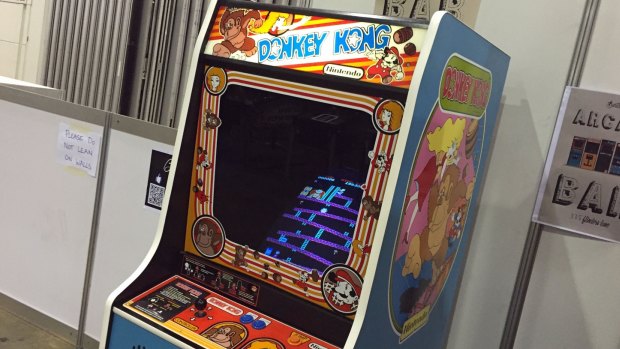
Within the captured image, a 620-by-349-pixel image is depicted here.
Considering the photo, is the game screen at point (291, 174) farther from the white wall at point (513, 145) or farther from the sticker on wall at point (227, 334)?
the white wall at point (513, 145)

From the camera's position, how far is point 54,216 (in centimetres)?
264

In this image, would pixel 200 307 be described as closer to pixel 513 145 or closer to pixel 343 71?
pixel 343 71

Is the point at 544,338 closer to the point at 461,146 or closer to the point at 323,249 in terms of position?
the point at 461,146

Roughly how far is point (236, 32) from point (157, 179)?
101cm

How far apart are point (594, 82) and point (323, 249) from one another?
3.59 feet

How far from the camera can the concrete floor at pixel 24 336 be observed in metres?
2.64

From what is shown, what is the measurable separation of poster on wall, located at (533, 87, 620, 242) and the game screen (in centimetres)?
83

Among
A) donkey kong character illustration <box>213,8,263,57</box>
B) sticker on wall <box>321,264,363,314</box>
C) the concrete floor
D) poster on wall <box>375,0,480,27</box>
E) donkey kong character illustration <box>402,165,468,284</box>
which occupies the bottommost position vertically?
the concrete floor

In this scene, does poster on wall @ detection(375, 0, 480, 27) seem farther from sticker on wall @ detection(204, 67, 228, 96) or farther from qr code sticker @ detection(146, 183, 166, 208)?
qr code sticker @ detection(146, 183, 166, 208)

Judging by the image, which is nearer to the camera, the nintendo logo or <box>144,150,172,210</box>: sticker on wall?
the nintendo logo

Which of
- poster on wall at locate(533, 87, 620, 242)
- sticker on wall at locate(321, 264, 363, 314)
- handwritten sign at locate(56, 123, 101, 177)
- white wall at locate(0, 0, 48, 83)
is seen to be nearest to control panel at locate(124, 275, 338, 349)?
sticker on wall at locate(321, 264, 363, 314)

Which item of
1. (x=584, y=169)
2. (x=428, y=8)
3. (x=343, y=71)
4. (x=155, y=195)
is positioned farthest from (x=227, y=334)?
(x=428, y=8)

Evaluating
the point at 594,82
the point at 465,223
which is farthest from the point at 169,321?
the point at 594,82

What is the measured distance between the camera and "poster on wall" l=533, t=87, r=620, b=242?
1.74 m
